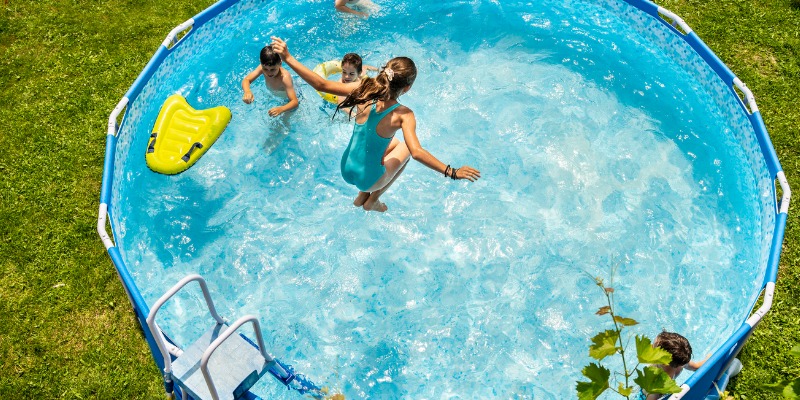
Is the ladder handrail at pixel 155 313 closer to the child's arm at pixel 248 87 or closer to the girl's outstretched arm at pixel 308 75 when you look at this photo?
the girl's outstretched arm at pixel 308 75

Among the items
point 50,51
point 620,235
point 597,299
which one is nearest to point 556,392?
point 597,299

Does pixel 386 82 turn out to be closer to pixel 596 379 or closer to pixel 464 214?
pixel 464 214

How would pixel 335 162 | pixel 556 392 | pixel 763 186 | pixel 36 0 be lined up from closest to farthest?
pixel 556 392, pixel 763 186, pixel 335 162, pixel 36 0

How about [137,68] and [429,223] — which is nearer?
[429,223]

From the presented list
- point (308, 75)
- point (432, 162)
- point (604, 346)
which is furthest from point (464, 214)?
point (604, 346)

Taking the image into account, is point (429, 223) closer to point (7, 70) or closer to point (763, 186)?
point (763, 186)

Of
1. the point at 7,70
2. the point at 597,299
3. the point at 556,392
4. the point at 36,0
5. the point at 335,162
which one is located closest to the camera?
the point at 556,392

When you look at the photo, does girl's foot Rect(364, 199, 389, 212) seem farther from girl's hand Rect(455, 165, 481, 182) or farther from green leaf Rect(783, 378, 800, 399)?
green leaf Rect(783, 378, 800, 399)

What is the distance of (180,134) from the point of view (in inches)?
300

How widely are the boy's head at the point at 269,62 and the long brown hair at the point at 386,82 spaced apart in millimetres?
1971

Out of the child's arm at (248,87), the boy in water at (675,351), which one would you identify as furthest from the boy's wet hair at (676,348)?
the child's arm at (248,87)

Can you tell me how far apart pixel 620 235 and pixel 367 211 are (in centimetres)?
273

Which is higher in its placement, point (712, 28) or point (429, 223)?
point (712, 28)

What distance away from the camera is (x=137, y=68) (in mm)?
8859
